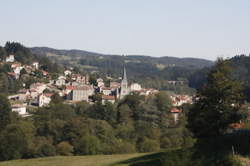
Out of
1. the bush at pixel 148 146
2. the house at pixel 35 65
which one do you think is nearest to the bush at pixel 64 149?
the bush at pixel 148 146

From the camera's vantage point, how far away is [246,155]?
16.2 m

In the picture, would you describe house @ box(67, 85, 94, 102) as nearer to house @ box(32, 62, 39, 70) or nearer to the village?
the village

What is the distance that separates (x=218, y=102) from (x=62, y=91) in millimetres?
76347

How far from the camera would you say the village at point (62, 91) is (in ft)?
270

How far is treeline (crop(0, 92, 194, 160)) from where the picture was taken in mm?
39562

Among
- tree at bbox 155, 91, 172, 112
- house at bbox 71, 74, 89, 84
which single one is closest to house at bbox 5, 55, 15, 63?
house at bbox 71, 74, 89, 84

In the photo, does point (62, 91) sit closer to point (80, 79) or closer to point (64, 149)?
point (80, 79)

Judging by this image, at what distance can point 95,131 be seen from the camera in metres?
46.9

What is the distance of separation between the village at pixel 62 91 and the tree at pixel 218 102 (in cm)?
5135

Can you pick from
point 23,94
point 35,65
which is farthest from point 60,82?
point 23,94

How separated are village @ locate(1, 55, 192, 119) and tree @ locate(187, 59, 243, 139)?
5135cm

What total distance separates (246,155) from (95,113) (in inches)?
1754

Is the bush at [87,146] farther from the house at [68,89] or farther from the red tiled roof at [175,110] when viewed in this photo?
the house at [68,89]

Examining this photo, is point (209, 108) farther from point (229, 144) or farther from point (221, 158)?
point (221, 158)
